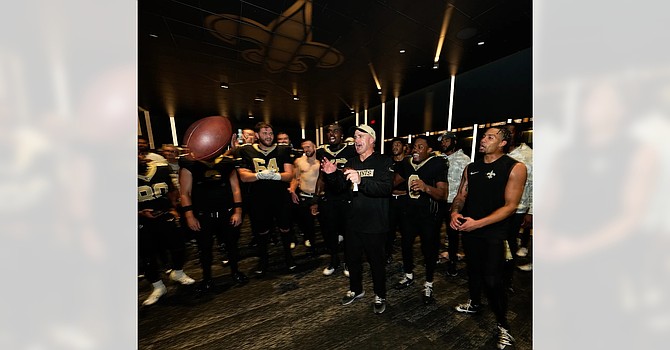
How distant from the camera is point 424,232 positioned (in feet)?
8.79

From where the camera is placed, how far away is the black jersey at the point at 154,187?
8.63ft

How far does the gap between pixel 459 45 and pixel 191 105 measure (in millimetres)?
9913

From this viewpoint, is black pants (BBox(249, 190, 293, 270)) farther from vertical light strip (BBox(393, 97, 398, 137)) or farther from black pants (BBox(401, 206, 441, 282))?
vertical light strip (BBox(393, 97, 398, 137))

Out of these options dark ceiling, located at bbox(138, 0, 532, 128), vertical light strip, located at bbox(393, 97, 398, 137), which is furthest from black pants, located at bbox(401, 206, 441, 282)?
vertical light strip, located at bbox(393, 97, 398, 137)

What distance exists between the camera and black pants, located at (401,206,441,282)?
265 cm

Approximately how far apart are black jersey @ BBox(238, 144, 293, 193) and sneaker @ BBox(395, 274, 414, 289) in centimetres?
193

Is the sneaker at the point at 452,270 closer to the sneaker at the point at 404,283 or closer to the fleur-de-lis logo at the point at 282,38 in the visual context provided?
the sneaker at the point at 404,283

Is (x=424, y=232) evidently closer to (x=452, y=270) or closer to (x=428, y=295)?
(x=428, y=295)

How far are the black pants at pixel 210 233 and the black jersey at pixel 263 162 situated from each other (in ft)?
1.74

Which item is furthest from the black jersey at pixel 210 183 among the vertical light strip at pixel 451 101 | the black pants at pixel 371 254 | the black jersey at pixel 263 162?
the vertical light strip at pixel 451 101
